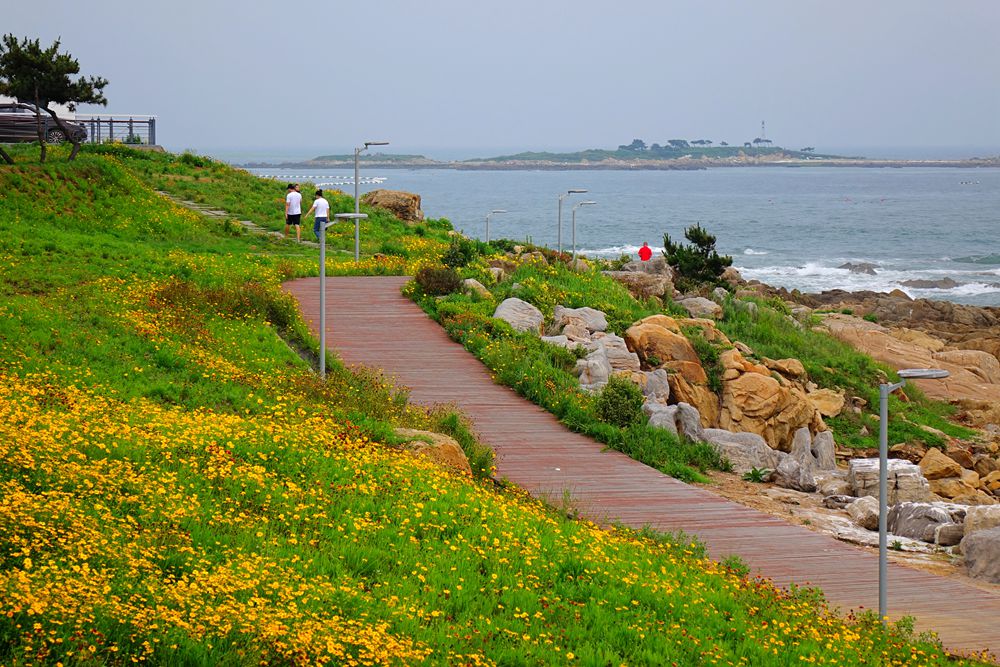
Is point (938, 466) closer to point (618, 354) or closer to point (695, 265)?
point (618, 354)

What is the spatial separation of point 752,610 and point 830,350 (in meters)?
20.3

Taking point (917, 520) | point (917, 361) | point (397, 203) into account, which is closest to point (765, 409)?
point (917, 520)

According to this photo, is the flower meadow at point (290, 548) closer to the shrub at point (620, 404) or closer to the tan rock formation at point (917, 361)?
the shrub at point (620, 404)

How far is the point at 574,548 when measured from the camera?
12.9m

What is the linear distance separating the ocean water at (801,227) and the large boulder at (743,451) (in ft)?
101

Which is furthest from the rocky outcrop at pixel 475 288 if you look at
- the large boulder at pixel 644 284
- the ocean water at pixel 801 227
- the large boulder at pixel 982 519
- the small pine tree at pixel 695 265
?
the ocean water at pixel 801 227

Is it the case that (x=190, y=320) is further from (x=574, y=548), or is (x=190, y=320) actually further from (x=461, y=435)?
(x=574, y=548)

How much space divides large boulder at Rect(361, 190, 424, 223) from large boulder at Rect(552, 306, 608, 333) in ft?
59.6

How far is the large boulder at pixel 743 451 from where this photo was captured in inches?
771

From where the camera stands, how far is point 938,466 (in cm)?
2236

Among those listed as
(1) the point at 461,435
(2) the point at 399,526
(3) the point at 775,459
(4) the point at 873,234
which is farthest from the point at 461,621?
(4) the point at 873,234

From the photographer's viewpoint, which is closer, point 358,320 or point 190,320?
point 190,320

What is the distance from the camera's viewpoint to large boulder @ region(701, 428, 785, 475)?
19594 mm

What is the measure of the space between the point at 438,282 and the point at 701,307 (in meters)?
8.27
